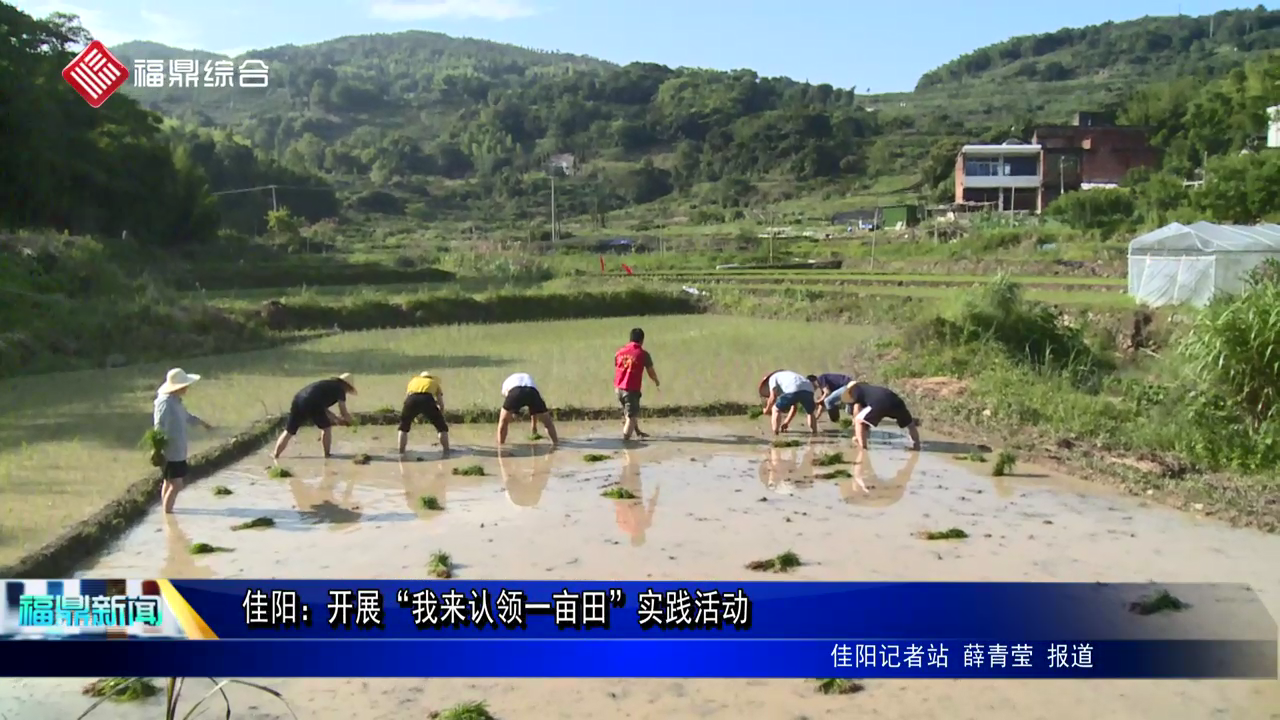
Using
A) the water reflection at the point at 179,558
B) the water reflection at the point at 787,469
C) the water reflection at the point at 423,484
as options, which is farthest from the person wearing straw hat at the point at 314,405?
the water reflection at the point at 787,469

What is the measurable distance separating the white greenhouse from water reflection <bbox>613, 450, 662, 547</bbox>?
1378 centimetres

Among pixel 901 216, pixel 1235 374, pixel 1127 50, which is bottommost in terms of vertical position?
pixel 1235 374

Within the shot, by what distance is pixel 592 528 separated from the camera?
768 centimetres

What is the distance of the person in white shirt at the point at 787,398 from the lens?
10875 millimetres

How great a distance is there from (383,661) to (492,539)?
3.41 meters

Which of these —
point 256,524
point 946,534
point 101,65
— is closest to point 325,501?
point 256,524

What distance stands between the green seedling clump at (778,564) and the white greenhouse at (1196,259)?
15.1 metres

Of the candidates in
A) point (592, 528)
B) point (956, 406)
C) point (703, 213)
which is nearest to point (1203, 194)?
point (956, 406)

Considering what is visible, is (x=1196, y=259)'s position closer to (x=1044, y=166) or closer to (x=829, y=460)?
(x=829, y=460)

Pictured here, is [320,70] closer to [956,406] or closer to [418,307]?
[418,307]

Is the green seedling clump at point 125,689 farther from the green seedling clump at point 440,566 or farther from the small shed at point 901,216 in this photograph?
the small shed at point 901,216

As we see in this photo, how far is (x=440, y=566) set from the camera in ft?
21.6

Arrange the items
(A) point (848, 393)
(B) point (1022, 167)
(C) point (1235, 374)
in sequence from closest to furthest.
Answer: (C) point (1235, 374) < (A) point (848, 393) < (B) point (1022, 167)

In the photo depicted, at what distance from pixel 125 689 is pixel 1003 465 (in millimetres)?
7316
